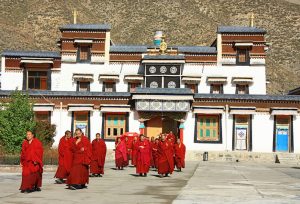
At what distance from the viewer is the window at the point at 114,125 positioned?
44.9m

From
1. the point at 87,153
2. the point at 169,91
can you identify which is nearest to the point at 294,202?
the point at 87,153

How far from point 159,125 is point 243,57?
10910 mm

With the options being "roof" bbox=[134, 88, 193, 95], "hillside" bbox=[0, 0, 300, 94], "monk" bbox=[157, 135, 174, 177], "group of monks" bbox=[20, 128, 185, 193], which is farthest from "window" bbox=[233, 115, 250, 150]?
"hillside" bbox=[0, 0, 300, 94]

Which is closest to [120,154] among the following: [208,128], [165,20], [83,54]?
[208,128]

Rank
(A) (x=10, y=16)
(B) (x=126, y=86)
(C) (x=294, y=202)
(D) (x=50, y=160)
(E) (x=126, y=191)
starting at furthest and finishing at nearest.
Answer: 1. (A) (x=10, y=16)
2. (B) (x=126, y=86)
3. (D) (x=50, y=160)
4. (E) (x=126, y=191)
5. (C) (x=294, y=202)

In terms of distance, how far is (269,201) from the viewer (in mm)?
15016

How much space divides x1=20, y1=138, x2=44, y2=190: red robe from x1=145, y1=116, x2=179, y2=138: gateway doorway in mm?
28385

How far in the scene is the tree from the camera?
112 feet

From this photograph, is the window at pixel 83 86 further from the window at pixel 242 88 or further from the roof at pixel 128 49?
the window at pixel 242 88

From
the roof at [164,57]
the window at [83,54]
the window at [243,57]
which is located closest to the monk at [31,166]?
the roof at [164,57]

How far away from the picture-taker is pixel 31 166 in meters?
16.8

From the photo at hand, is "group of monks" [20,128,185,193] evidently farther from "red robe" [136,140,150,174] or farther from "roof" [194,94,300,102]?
"roof" [194,94,300,102]

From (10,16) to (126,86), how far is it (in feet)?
258

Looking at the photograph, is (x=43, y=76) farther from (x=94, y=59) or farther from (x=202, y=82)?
(x=202, y=82)
